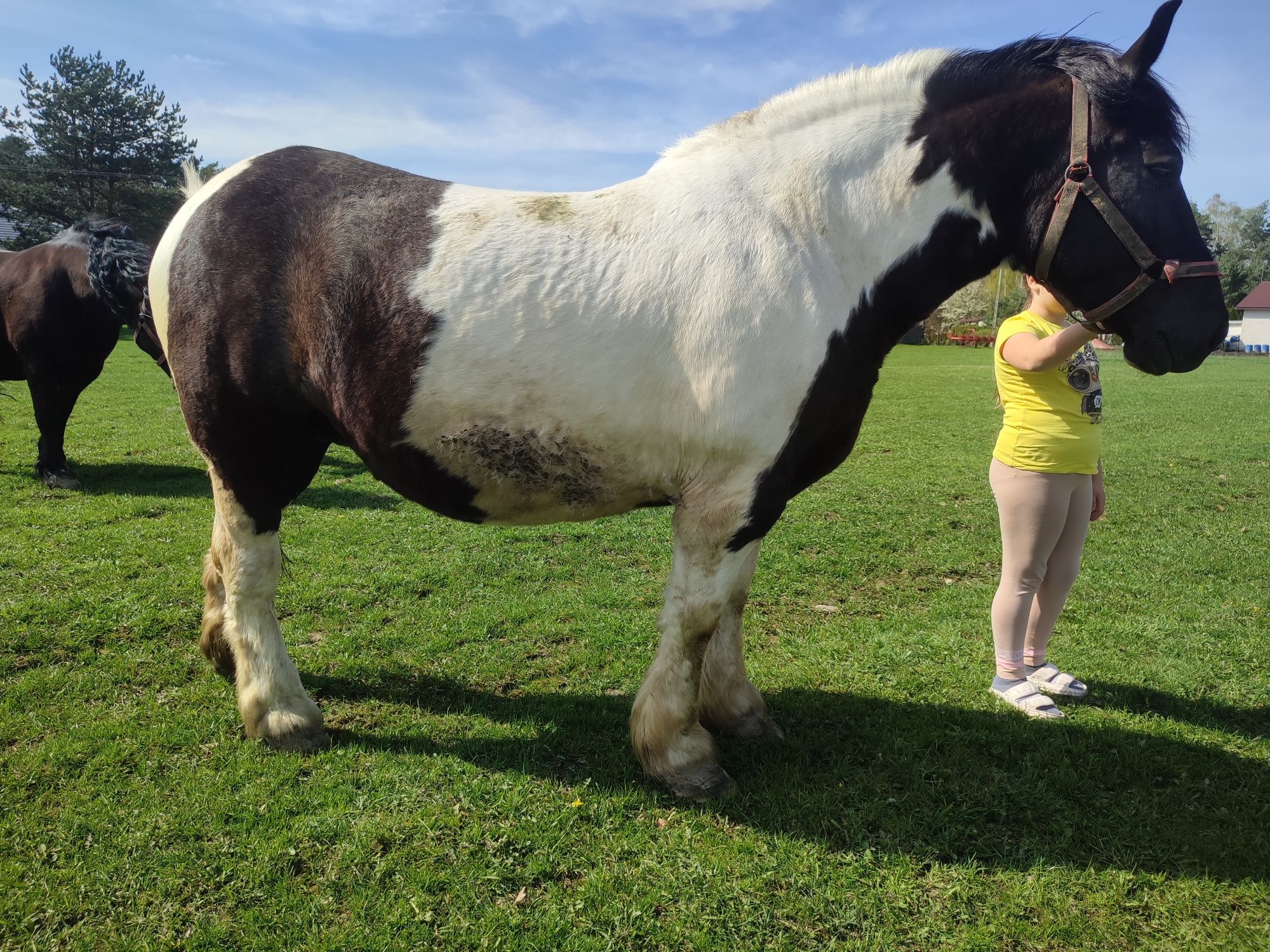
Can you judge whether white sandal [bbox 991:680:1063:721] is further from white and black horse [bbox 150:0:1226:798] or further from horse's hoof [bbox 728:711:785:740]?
white and black horse [bbox 150:0:1226:798]

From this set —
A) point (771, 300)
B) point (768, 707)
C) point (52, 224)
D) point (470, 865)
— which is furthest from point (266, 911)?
point (52, 224)

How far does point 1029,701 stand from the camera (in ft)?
11.9

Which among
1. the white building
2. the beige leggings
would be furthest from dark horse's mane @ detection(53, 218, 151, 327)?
the white building

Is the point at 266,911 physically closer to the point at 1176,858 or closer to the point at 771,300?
the point at 771,300

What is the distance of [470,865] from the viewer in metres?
2.59

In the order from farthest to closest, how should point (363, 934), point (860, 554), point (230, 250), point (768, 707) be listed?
1. point (860, 554)
2. point (768, 707)
3. point (230, 250)
4. point (363, 934)

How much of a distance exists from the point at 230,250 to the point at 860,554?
4938 millimetres

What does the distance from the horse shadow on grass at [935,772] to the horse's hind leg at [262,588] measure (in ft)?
0.90

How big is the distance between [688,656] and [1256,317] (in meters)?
83.1

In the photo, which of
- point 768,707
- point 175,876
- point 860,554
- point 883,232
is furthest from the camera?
point 860,554

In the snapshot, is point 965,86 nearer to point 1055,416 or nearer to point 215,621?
point 1055,416

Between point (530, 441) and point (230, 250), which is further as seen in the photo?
point (230, 250)

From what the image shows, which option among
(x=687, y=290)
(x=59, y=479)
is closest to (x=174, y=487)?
(x=59, y=479)

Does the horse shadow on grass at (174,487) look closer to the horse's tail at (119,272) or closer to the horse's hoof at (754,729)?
the horse's tail at (119,272)
